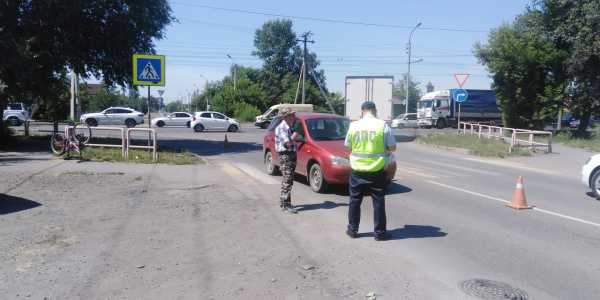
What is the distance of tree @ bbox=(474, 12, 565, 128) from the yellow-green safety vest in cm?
2666

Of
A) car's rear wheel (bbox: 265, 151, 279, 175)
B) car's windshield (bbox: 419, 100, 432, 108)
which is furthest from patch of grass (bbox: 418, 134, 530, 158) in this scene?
car's windshield (bbox: 419, 100, 432, 108)

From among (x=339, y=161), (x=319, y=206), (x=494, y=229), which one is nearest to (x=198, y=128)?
(x=339, y=161)

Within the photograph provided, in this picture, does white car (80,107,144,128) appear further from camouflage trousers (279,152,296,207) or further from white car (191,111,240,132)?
camouflage trousers (279,152,296,207)

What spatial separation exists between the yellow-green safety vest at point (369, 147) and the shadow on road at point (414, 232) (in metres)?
1.00

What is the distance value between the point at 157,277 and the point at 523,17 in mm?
31794

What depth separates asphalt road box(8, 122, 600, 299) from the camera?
5.17 m

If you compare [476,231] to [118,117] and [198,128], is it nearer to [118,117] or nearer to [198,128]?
[198,128]

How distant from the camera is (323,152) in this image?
9.84 metres

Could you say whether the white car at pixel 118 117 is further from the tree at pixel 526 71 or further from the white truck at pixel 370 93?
the tree at pixel 526 71

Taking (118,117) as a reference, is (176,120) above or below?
below

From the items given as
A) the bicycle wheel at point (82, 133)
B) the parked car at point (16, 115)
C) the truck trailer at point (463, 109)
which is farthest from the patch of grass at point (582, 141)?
the parked car at point (16, 115)

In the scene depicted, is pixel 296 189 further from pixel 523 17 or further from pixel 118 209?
pixel 523 17

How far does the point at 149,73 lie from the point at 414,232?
10072 mm

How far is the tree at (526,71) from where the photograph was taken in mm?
29750
